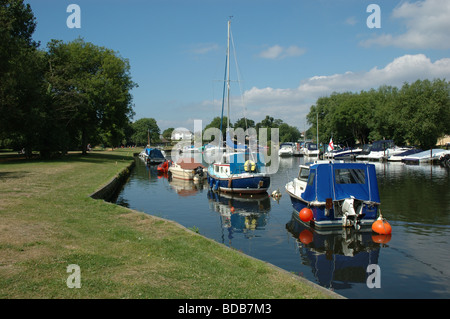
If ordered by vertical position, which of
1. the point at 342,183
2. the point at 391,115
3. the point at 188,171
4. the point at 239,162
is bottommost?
the point at 188,171

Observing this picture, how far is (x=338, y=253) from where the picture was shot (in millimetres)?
14250

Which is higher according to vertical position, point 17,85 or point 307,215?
point 17,85

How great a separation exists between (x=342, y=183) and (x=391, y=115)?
57.8m

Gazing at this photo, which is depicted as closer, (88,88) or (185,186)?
(185,186)

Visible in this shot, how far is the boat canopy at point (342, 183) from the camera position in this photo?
17.4 metres

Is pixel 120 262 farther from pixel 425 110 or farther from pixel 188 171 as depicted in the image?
pixel 425 110

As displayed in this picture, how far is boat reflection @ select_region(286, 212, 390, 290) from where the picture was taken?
11.8 metres

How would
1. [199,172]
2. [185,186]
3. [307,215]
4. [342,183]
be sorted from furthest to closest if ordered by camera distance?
1. [199,172]
2. [185,186]
3. [342,183]
4. [307,215]

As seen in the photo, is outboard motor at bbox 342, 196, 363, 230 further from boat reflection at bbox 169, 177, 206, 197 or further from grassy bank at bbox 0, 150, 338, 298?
boat reflection at bbox 169, 177, 206, 197

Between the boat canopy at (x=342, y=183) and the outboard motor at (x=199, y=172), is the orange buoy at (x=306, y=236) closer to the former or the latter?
the boat canopy at (x=342, y=183)

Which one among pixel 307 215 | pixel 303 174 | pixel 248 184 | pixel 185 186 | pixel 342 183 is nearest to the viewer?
pixel 307 215

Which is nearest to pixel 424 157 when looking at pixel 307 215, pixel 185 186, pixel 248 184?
pixel 185 186

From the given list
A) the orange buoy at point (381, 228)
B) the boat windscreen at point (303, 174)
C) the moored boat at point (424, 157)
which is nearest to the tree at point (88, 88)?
the boat windscreen at point (303, 174)
